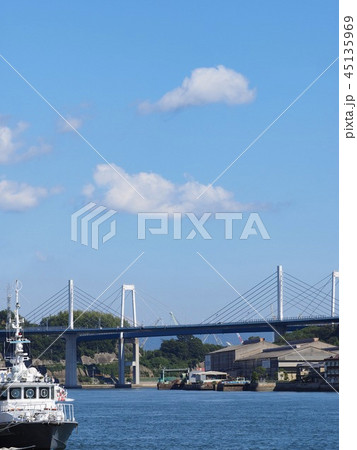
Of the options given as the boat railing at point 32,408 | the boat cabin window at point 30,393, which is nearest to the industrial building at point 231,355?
the boat cabin window at point 30,393

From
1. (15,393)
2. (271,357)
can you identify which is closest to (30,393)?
(15,393)

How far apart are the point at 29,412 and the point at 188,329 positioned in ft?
270

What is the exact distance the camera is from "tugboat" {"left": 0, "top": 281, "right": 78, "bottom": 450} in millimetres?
27578

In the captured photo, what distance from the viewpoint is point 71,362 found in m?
108

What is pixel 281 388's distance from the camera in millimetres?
95812

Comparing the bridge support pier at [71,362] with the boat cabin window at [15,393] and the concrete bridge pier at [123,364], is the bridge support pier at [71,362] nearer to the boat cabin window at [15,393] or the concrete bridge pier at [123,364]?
the concrete bridge pier at [123,364]

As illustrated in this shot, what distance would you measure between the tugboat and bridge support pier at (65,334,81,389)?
7961 centimetres

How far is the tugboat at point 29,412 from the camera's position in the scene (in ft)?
90.5

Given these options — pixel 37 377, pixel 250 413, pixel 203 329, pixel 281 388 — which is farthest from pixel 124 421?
pixel 203 329

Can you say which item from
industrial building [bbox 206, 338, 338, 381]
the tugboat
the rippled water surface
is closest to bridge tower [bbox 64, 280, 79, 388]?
industrial building [bbox 206, 338, 338, 381]

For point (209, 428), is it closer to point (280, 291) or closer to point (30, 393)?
point (30, 393)

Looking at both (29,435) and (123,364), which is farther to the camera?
(123,364)
